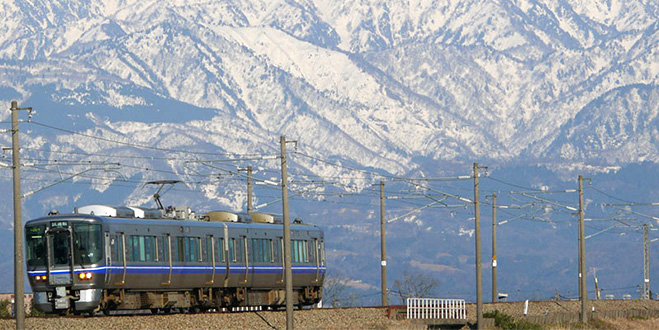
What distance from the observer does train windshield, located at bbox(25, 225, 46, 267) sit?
55.8 meters

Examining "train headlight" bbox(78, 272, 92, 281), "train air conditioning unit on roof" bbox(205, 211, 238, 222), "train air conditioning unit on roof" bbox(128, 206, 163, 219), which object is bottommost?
"train headlight" bbox(78, 272, 92, 281)

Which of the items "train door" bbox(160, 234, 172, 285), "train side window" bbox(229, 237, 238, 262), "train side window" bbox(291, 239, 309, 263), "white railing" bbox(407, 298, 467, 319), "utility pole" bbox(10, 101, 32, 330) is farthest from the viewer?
"train side window" bbox(291, 239, 309, 263)

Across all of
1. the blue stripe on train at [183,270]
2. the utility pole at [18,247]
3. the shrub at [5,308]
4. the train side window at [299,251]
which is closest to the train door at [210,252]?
the blue stripe on train at [183,270]

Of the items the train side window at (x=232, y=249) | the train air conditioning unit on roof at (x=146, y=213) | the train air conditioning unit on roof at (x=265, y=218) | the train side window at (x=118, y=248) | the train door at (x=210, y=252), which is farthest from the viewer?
the train air conditioning unit on roof at (x=265, y=218)

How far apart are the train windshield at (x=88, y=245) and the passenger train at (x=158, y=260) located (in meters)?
0.04

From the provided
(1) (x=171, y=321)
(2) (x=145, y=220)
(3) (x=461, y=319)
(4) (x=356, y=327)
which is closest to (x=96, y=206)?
(2) (x=145, y=220)

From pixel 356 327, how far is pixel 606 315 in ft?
99.5

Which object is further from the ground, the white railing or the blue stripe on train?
the blue stripe on train

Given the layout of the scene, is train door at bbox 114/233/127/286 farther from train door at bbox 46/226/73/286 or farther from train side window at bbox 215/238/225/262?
train side window at bbox 215/238/225/262

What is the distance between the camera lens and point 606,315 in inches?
3393

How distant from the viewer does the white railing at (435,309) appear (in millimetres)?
69375

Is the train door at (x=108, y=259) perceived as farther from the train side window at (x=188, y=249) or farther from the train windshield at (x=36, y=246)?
the train side window at (x=188, y=249)

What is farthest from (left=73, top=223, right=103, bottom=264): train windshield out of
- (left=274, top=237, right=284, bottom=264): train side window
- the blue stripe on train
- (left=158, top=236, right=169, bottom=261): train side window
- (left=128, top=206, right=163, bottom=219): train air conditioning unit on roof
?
(left=274, top=237, right=284, bottom=264): train side window

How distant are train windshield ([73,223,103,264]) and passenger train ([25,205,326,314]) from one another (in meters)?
0.04
